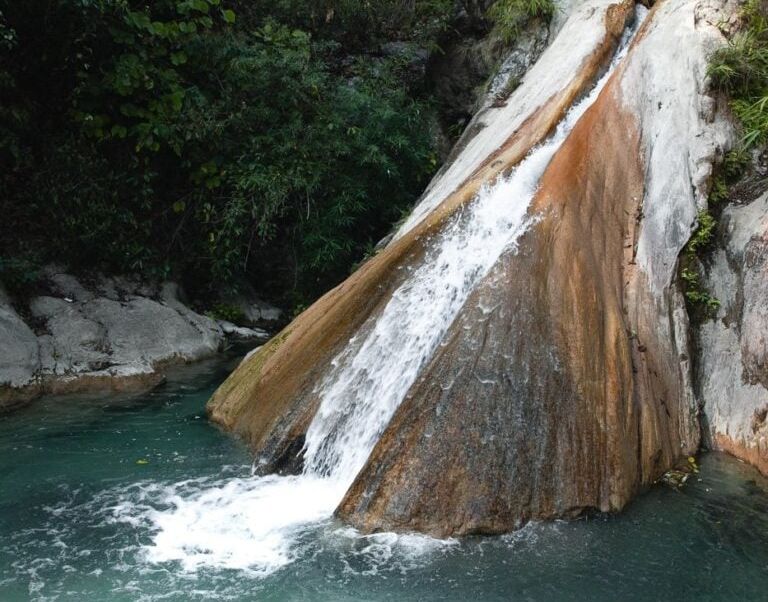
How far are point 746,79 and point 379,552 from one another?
575 cm

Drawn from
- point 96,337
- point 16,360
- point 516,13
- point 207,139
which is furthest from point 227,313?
point 516,13

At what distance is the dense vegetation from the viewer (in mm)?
9203

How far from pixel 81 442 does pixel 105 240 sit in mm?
3557

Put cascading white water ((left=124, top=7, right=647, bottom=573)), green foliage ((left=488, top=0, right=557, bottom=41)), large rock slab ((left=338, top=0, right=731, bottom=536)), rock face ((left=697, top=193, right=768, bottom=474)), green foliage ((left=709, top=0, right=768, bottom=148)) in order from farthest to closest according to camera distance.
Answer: green foliage ((left=488, top=0, right=557, bottom=41)) → green foliage ((left=709, top=0, right=768, bottom=148)) → rock face ((left=697, top=193, right=768, bottom=474)) → large rock slab ((left=338, top=0, right=731, bottom=536)) → cascading white water ((left=124, top=7, right=647, bottom=573))

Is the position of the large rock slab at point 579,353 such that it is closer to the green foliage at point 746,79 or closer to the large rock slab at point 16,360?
the green foliage at point 746,79

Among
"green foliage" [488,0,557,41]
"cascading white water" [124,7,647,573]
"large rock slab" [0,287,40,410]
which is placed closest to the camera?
"cascading white water" [124,7,647,573]

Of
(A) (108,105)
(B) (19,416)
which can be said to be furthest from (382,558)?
(A) (108,105)

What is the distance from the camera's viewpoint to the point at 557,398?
17.6ft

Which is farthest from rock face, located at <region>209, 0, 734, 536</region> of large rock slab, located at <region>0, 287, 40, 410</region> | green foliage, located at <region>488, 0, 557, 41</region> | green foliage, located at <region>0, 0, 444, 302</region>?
green foliage, located at <region>0, 0, 444, 302</region>

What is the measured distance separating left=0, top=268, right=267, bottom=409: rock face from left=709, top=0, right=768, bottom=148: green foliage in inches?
263

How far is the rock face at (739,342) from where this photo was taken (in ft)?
19.8

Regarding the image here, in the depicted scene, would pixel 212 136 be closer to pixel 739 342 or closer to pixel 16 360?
pixel 16 360

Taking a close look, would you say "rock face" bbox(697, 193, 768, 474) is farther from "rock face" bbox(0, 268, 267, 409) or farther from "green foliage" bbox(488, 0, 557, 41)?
"rock face" bbox(0, 268, 267, 409)

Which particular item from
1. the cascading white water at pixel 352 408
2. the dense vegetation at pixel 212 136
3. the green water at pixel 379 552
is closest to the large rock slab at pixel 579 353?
the green water at pixel 379 552
